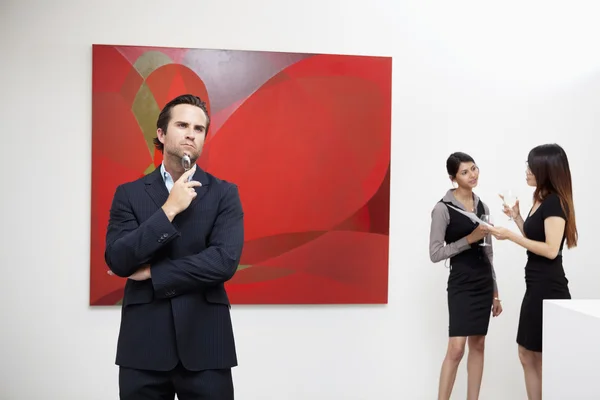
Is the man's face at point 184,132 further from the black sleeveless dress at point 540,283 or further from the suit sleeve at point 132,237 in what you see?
the black sleeveless dress at point 540,283

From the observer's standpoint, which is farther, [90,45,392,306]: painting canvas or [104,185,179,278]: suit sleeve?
[90,45,392,306]: painting canvas

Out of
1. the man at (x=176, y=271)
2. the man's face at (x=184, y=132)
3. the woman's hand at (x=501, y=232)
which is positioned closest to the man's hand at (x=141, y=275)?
the man at (x=176, y=271)

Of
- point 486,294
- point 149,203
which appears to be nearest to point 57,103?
point 149,203

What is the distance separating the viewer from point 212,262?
224 centimetres

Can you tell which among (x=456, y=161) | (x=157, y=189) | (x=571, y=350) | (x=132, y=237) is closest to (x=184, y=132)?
(x=157, y=189)

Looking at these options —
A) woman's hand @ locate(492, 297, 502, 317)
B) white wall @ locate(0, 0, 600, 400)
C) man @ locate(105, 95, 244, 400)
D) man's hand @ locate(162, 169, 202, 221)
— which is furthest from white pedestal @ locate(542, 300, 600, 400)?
white wall @ locate(0, 0, 600, 400)

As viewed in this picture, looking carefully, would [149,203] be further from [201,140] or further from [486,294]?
[486,294]

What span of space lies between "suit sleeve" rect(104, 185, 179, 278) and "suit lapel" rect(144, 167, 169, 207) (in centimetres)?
9

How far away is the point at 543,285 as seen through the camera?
137 inches

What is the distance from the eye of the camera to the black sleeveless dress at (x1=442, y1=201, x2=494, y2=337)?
3.75m

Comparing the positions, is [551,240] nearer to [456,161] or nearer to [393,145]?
[456,161]

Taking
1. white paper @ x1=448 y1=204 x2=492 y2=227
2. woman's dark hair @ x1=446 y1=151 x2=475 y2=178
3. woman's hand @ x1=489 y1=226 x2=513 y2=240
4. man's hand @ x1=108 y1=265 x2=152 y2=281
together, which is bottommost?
man's hand @ x1=108 y1=265 x2=152 y2=281

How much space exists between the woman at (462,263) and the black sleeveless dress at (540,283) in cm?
Result: 29

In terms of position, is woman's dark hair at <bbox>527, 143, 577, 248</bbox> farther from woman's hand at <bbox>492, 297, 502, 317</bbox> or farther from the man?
the man
